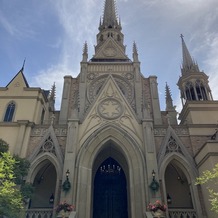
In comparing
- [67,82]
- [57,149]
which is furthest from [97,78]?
A: [57,149]

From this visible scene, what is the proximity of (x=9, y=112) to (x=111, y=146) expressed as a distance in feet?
35.6

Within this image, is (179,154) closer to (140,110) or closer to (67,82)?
(140,110)

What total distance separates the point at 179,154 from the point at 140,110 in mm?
5922

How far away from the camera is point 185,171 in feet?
57.9

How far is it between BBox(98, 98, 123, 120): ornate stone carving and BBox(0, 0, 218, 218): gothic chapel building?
10cm

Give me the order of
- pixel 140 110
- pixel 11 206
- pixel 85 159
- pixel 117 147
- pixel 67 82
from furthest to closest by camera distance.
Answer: pixel 67 82
pixel 140 110
pixel 117 147
pixel 85 159
pixel 11 206

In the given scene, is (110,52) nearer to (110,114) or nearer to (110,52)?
(110,52)

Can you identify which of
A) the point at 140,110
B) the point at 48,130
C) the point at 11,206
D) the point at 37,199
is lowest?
the point at 11,206

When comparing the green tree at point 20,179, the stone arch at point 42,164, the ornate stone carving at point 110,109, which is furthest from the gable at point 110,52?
the green tree at point 20,179

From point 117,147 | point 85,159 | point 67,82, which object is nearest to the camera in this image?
point 85,159

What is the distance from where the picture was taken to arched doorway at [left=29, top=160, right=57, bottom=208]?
60.6 ft

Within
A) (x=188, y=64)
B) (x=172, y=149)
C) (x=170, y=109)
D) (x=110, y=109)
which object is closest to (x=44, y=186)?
(x=110, y=109)

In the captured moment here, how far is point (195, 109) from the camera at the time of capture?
21703 millimetres

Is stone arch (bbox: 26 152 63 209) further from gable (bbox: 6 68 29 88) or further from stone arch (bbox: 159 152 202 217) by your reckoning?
gable (bbox: 6 68 29 88)
